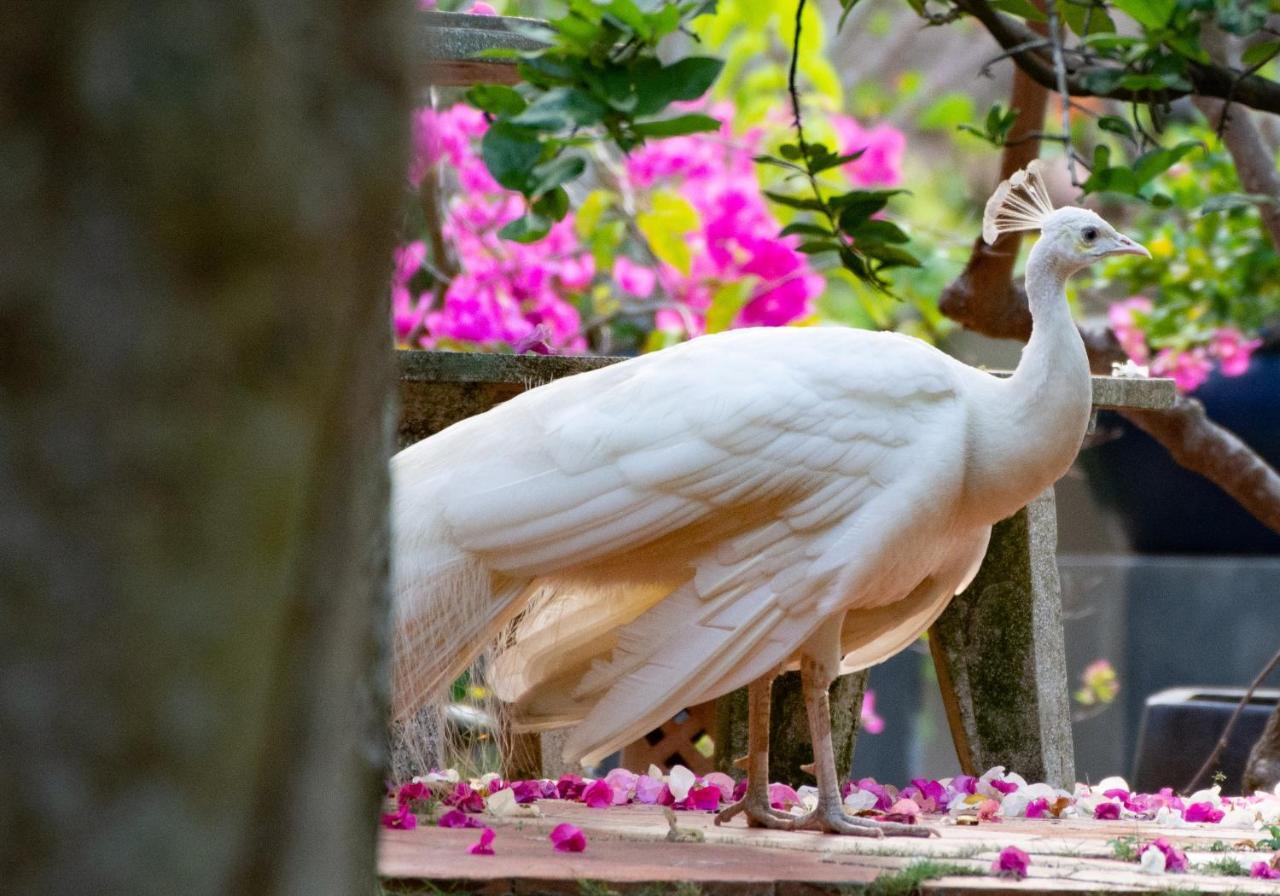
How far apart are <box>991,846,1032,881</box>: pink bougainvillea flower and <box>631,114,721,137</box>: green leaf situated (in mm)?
1200

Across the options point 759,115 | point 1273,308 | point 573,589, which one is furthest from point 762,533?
point 759,115

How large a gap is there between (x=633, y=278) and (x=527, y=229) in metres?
4.15

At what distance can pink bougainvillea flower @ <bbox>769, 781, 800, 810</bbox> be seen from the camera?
3496 mm

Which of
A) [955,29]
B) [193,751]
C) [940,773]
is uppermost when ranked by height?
[955,29]

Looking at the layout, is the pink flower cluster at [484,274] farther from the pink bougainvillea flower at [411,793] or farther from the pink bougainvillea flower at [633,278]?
the pink bougainvillea flower at [411,793]

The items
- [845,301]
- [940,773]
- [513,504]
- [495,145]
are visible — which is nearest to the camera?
[495,145]

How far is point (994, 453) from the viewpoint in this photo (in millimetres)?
3221

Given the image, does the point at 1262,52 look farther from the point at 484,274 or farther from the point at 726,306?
the point at 484,274

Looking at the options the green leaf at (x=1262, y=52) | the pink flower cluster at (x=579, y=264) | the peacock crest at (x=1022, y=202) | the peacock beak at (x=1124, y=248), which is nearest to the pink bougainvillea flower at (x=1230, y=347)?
the pink flower cluster at (x=579, y=264)

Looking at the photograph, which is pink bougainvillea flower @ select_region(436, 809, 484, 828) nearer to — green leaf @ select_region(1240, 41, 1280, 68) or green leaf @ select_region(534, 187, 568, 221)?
green leaf @ select_region(534, 187, 568, 221)

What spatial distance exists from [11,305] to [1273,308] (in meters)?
6.48

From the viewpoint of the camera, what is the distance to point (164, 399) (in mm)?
940

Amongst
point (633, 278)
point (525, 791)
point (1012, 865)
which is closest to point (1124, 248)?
point (1012, 865)

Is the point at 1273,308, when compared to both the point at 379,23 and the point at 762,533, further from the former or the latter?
the point at 379,23
